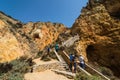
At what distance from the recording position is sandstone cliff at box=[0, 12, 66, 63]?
41.5 metres

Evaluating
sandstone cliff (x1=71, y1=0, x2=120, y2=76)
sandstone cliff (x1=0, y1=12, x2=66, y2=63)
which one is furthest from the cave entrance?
sandstone cliff (x1=0, y1=12, x2=66, y2=63)

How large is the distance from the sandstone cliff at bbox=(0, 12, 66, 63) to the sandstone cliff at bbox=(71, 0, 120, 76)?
1223 centimetres

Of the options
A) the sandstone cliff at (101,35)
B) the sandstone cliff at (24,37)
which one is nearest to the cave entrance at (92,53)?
the sandstone cliff at (101,35)

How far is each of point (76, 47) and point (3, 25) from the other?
26.7 meters

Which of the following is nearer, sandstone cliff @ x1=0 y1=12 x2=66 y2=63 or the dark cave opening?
the dark cave opening

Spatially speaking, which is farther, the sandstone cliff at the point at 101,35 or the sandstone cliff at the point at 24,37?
the sandstone cliff at the point at 24,37

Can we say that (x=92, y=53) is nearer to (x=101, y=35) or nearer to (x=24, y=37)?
(x=101, y=35)

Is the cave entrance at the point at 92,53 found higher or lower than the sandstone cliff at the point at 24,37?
lower

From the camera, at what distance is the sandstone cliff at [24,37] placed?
→ 41.5 meters

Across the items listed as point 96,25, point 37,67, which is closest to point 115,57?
point 96,25

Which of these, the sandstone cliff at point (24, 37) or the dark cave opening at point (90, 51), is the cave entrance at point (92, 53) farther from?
the sandstone cliff at point (24, 37)

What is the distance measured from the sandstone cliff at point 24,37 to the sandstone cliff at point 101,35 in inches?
482

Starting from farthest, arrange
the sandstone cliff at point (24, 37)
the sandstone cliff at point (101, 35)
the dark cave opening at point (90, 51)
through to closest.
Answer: the sandstone cliff at point (24, 37)
the dark cave opening at point (90, 51)
the sandstone cliff at point (101, 35)

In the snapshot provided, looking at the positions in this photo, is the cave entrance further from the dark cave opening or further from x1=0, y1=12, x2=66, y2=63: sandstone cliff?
x1=0, y1=12, x2=66, y2=63: sandstone cliff
